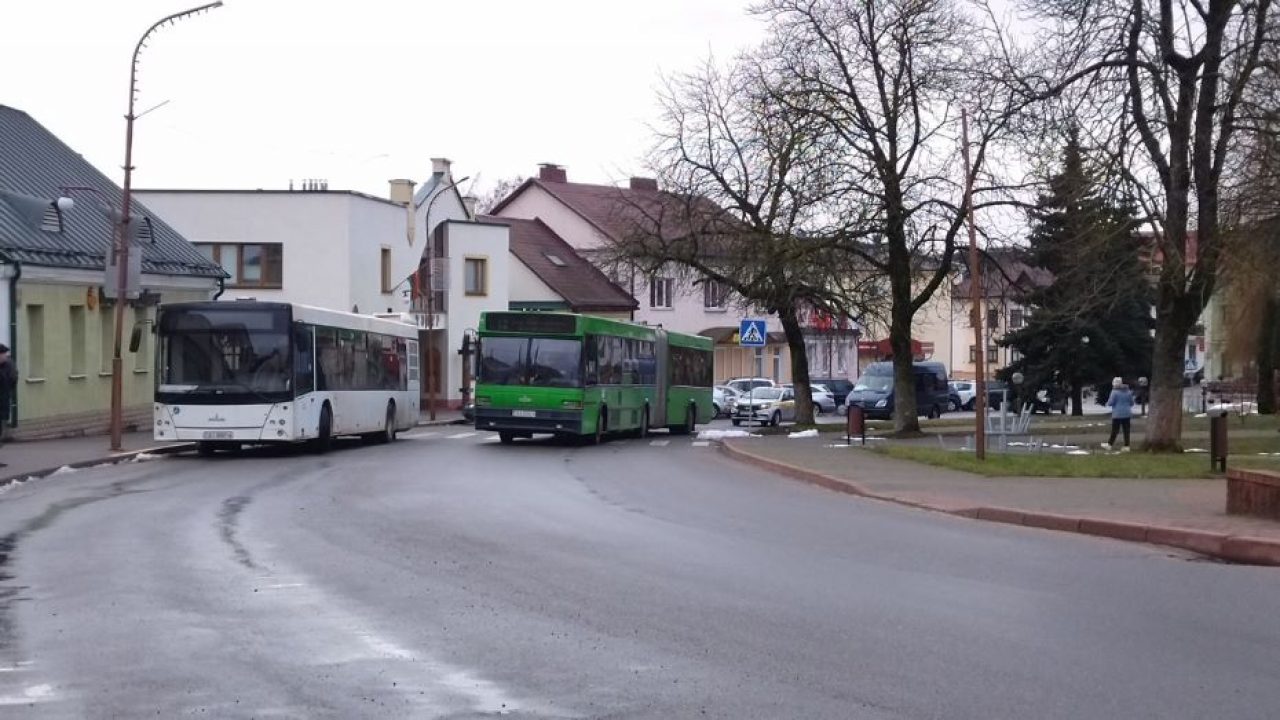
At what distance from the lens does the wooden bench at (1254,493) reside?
16.7m

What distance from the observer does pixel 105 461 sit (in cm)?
2828

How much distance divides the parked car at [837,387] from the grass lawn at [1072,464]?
45.9 metres

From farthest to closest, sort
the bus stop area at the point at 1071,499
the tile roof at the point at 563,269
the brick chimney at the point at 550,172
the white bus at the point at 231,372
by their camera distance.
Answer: the brick chimney at the point at 550,172
the tile roof at the point at 563,269
the white bus at the point at 231,372
the bus stop area at the point at 1071,499

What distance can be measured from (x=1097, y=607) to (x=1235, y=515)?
664 centimetres

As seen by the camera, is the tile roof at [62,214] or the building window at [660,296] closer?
the tile roof at [62,214]

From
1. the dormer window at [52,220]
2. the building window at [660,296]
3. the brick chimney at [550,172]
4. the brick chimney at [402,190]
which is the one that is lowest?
the dormer window at [52,220]

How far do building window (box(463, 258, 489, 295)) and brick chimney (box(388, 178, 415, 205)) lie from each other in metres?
3.70

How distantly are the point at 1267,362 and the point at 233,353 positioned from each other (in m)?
39.7

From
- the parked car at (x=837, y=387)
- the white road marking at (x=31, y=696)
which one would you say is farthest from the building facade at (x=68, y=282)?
the parked car at (x=837, y=387)

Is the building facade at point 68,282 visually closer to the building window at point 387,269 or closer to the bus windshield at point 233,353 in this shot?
the bus windshield at point 233,353

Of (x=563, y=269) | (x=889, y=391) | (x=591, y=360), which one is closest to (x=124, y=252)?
(x=591, y=360)

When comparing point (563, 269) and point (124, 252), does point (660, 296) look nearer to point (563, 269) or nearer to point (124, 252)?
point (563, 269)

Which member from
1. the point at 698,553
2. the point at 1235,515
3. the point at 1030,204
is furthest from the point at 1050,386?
the point at 698,553

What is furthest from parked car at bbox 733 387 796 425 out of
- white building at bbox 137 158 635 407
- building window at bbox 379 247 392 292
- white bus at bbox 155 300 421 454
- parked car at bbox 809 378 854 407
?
white bus at bbox 155 300 421 454
